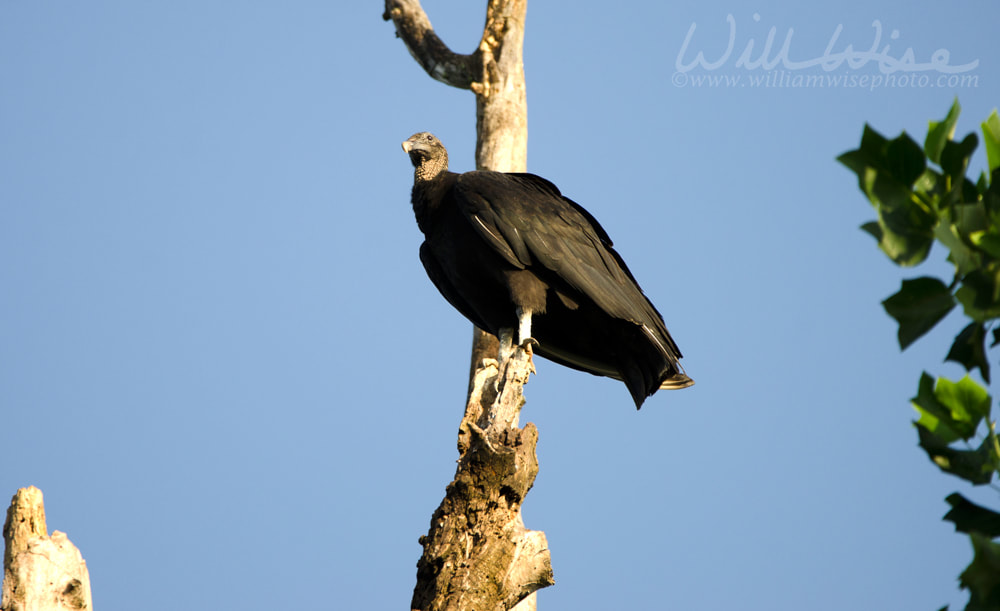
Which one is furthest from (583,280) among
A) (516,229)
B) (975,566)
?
(975,566)

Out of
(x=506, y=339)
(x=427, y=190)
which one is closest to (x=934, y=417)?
(x=506, y=339)

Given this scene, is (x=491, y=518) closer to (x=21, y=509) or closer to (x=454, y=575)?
(x=454, y=575)

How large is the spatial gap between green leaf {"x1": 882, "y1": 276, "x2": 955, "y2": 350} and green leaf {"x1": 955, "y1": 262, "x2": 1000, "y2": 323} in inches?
1.2

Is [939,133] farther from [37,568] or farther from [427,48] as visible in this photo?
[427,48]

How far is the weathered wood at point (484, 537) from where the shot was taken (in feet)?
9.36

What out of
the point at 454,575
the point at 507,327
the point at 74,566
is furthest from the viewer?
the point at 507,327

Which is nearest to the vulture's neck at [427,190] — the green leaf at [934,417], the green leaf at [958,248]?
the green leaf at [934,417]

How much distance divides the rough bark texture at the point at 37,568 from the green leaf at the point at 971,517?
232 cm

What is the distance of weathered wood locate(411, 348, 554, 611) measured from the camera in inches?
112

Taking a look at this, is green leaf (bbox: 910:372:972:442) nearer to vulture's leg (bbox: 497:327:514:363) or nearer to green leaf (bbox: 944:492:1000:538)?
green leaf (bbox: 944:492:1000:538)

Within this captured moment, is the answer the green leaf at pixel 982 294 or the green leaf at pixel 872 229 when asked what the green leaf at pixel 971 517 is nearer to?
the green leaf at pixel 982 294

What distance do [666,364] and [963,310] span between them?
2798mm

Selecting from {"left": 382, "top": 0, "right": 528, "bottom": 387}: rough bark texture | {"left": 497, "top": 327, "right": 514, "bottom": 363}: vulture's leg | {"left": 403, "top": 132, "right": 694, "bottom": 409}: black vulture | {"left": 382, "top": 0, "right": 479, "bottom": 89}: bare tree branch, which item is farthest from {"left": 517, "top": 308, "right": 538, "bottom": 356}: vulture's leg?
{"left": 382, "top": 0, "right": 479, "bottom": 89}: bare tree branch

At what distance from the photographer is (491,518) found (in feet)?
9.64
